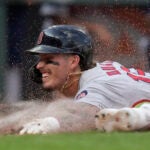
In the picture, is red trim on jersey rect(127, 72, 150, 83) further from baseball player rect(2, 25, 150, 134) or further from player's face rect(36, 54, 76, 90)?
player's face rect(36, 54, 76, 90)

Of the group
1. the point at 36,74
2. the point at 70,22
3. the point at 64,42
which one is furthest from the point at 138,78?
the point at 70,22

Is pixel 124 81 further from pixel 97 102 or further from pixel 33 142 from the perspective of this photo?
pixel 33 142

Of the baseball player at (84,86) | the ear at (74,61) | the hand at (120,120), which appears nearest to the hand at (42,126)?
the baseball player at (84,86)

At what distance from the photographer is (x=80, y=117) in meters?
4.06

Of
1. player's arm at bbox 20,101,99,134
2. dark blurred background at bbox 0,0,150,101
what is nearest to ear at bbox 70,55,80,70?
player's arm at bbox 20,101,99,134

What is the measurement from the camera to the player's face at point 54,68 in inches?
194

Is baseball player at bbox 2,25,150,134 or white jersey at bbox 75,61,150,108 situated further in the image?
white jersey at bbox 75,61,150,108

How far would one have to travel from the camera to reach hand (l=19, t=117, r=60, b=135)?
3.74 meters

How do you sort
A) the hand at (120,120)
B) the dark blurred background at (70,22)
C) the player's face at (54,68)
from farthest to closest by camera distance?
the dark blurred background at (70,22) < the player's face at (54,68) < the hand at (120,120)

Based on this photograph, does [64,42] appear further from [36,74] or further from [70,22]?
[70,22]

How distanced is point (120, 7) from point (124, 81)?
2688 millimetres

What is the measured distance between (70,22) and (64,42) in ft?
7.32

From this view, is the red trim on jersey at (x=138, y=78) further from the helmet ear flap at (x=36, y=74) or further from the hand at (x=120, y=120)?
the hand at (x=120, y=120)

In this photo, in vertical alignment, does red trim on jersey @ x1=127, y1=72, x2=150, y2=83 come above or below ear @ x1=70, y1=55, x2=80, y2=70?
below
